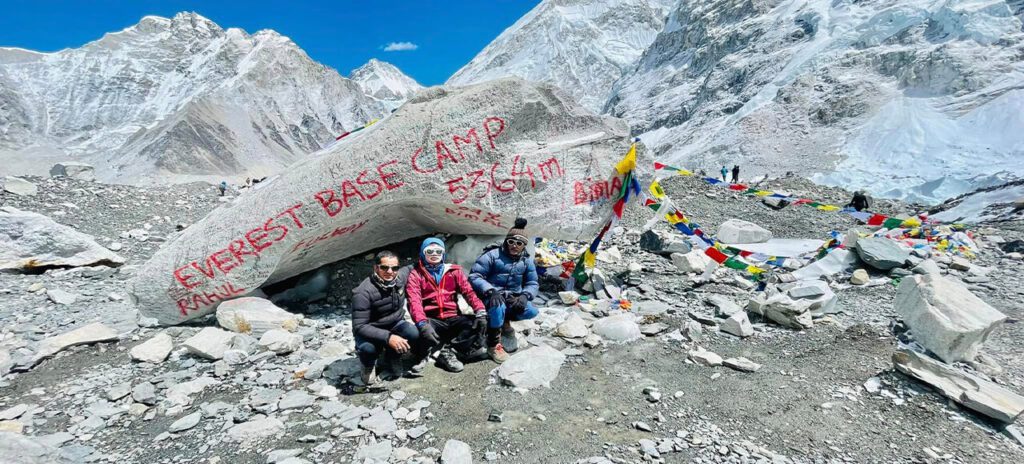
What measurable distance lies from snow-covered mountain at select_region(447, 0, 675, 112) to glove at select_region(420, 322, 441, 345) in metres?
131

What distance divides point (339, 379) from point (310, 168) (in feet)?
9.38

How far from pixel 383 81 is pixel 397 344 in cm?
19698

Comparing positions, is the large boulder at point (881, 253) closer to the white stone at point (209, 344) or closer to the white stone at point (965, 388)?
the white stone at point (965, 388)

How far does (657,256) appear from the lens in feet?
31.6

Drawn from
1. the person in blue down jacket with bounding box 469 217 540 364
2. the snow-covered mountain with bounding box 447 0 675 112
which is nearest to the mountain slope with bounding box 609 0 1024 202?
the person in blue down jacket with bounding box 469 217 540 364

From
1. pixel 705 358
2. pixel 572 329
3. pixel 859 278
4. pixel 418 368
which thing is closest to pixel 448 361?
pixel 418 368

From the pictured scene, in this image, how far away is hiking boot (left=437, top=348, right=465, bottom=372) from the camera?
188 inches

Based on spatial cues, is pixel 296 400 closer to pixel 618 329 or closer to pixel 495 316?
pixel 495 316

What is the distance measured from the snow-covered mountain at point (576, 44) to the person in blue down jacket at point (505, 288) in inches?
5125

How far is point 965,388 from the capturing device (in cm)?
402

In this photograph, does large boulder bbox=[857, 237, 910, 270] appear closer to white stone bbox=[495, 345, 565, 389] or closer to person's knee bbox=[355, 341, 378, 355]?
white stone bbox=[495, 345, 565, 389]

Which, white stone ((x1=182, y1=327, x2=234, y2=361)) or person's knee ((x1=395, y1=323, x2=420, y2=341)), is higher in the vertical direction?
white stone ((x1=182, y1=327, x2=234, y2=361))

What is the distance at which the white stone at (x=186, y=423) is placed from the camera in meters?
3.86

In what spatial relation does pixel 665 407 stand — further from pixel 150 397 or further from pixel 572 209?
pixel 150 397
